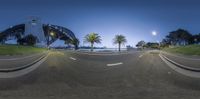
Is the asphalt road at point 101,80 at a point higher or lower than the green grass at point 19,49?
lower

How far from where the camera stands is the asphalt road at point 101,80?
16.0m

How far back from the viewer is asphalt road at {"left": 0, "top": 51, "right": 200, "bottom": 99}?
16.0m

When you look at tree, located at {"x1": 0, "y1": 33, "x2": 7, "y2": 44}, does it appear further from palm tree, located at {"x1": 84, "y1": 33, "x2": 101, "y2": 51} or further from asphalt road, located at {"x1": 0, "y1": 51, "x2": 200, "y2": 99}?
palm tree, located at {"x1": 84, "y1": 33, "x2": 101, "y2": 51}

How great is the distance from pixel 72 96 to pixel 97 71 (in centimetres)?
274

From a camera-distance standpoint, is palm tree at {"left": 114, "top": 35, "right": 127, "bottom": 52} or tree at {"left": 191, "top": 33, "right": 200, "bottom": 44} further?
palm tree at {"left": 114, "top": 35, "right": 127, "bottom": 52}

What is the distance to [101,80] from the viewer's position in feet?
57.1

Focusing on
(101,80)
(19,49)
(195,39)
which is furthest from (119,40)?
(19,49)

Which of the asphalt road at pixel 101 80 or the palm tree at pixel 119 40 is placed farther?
the palm tree at pixel 119 40

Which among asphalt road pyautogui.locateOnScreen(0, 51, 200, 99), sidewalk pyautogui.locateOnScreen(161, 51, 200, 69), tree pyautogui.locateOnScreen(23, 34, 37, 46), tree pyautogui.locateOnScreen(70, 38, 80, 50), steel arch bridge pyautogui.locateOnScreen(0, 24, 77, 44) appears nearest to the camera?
asphalt road pyautogui.locateOnScreen(0, 51, 200, 99)

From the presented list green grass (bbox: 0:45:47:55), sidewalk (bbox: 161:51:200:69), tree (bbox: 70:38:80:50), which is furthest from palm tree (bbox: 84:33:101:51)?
sidewalk (bbox: 161:51:200:69)

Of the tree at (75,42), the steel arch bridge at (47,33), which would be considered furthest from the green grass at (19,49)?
the tree at (75,42)

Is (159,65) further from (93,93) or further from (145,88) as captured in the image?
(93,93)

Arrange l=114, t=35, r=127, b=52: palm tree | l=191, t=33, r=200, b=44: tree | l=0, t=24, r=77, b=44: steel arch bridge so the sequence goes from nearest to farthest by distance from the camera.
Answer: l=191, t=33, r=200, b=44: tree → l=114, t=35, r=127, b=52: palm tree → l=0, t=24, r=77, b=44: steel arch bridge

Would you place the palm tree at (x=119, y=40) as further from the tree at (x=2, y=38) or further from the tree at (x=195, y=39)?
the tree at (x=2, y=38)
